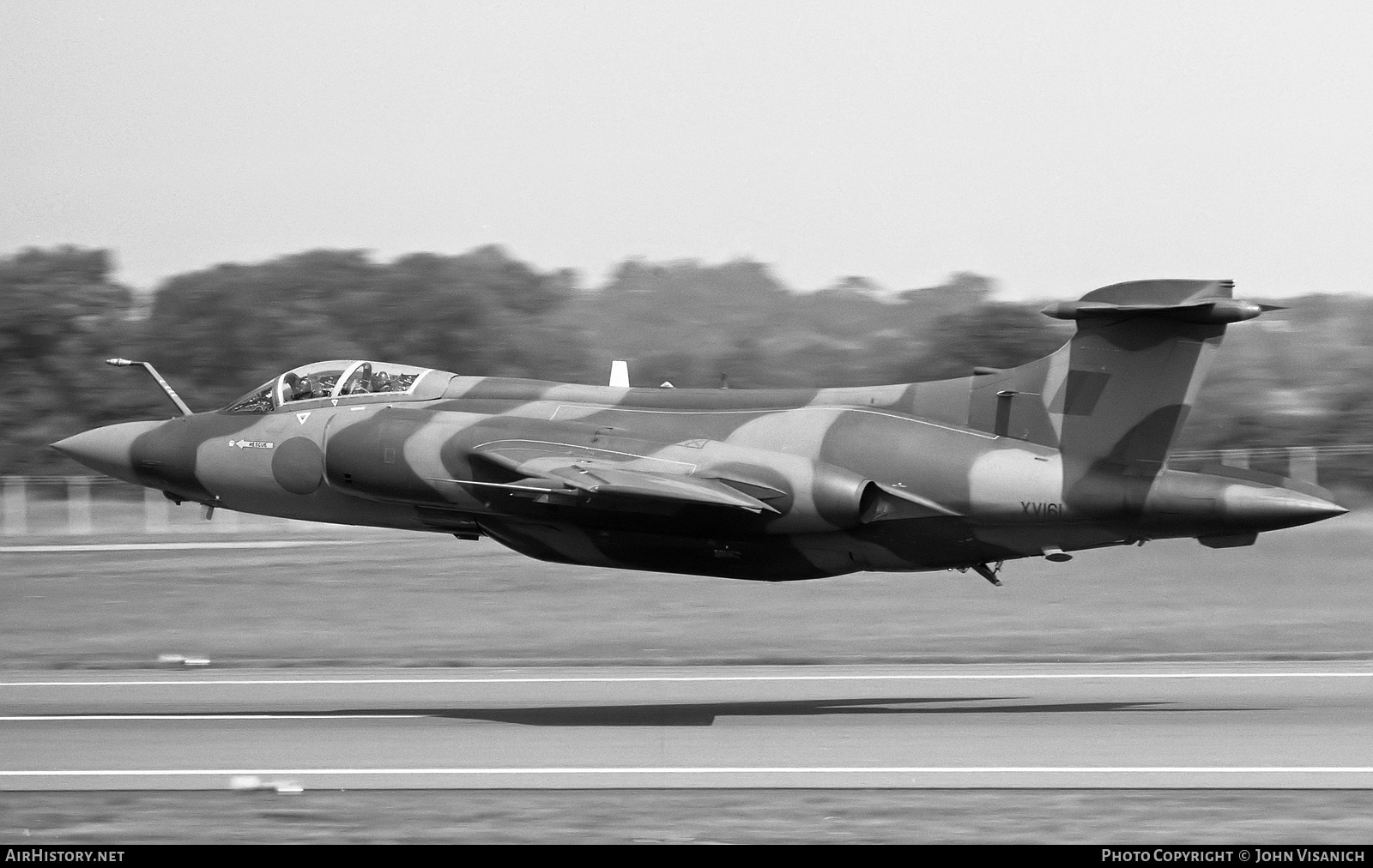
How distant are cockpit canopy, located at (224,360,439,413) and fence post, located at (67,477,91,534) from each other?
86.0ft

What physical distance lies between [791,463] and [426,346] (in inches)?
1658

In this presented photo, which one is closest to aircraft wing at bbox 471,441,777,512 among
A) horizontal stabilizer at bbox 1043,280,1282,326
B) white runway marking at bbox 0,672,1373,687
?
horizontal stabilizer at bbox 1043,280,1282,326

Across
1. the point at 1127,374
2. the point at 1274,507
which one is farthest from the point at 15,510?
the point at 1274,507

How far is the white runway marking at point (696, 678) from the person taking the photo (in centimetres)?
1919

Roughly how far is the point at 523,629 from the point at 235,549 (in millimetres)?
12641

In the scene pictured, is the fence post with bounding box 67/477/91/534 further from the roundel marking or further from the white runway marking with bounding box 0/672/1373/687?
the roundel marking

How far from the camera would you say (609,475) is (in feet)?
49.2

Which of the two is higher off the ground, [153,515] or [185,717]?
[153,515]

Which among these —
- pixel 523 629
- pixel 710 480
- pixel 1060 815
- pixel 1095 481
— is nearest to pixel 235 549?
pixel 523 629

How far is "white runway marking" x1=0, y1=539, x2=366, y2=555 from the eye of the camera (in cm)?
3453

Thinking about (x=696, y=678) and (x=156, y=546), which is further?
(x=156, y=546)

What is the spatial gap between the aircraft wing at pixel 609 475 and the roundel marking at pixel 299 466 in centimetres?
218

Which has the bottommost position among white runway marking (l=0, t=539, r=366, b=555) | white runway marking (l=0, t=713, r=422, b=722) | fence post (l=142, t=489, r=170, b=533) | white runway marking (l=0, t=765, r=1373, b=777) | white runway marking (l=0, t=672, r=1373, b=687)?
white runway marking (l=0, t=672, r=1373, b=687)

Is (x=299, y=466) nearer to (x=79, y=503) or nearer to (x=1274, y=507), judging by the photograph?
(x=1274, y=507)
